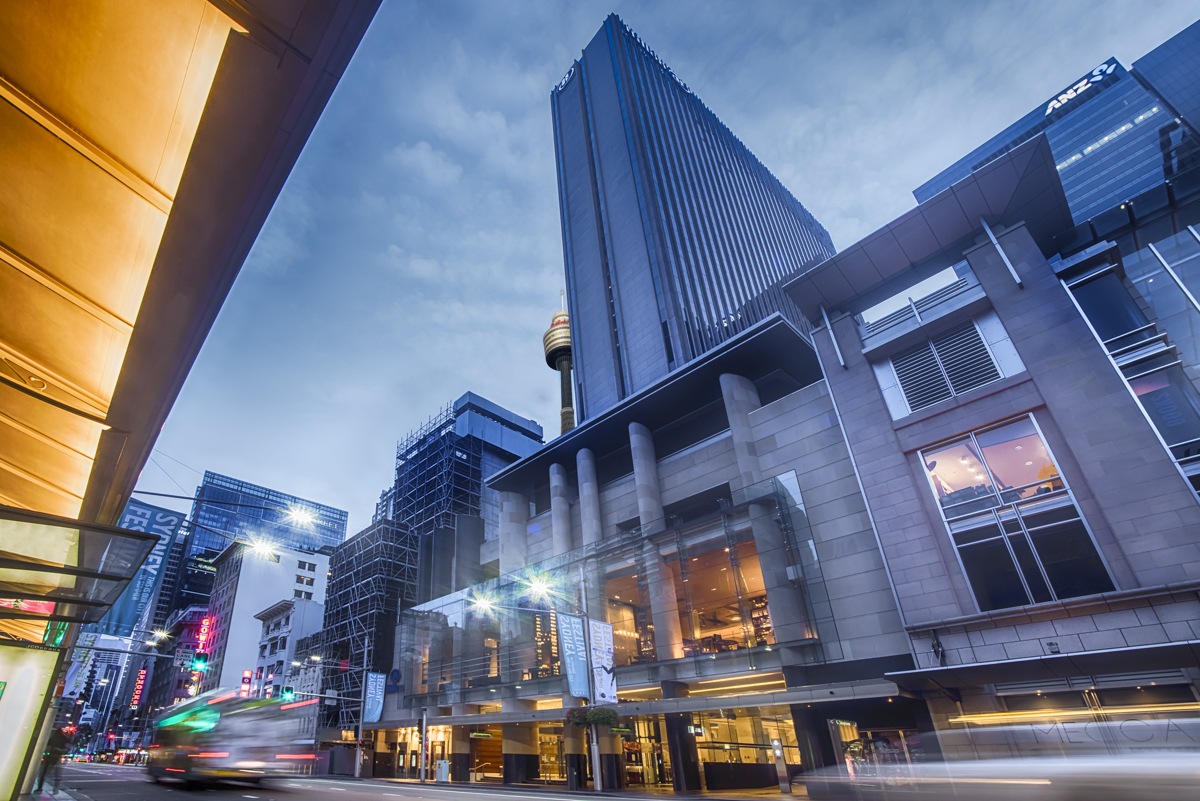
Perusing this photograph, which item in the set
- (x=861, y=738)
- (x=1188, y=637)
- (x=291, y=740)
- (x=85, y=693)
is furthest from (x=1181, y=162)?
(x=85, y=693)

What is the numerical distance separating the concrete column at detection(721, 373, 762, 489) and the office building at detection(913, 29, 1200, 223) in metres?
32.8

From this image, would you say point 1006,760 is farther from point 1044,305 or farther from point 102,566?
point 1044,305

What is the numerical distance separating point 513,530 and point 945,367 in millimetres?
34905

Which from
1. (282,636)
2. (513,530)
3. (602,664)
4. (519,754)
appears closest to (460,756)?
(519,754)

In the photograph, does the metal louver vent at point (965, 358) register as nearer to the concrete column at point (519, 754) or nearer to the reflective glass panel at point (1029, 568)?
the reflective glass panel at point (1029, 568)

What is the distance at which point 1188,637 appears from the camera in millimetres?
16969

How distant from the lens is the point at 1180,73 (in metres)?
58.1

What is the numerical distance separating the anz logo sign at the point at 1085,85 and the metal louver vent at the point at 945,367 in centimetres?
8449

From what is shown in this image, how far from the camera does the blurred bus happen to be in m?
19.0

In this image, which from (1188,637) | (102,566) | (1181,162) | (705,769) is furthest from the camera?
(1181,162)

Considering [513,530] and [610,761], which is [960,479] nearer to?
[610,761]

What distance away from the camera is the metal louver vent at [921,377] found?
25.3m

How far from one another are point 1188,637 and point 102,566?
27.1m

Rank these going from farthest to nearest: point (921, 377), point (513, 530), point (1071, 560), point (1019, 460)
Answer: point (513, 530) → point (921, 377) → point (1019, 460) → point (1071, 560)
